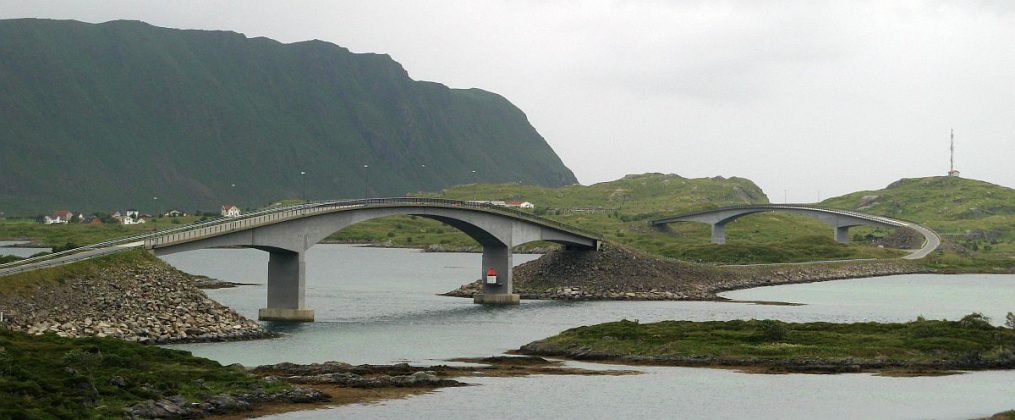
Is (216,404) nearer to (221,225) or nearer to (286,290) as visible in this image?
(221,225)

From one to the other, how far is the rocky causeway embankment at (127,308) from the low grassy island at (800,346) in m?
20.7

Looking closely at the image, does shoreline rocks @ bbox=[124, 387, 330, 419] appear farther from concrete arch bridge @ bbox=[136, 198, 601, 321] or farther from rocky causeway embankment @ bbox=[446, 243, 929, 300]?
rocky causeway embankment @ bbox=[446, 243, 929, 300]

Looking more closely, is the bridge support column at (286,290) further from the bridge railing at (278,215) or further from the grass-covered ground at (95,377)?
the grass-covered ground at (95,377)

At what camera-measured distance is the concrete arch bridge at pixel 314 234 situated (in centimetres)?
9588

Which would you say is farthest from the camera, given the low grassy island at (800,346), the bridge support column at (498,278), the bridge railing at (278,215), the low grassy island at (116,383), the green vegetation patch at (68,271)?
the bridge support column at (498,278)

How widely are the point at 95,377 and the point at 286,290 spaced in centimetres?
4944

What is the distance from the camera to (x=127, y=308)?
8094 cm

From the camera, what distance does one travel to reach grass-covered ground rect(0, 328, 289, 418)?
162ft

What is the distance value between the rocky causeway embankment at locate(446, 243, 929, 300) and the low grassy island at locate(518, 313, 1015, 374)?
52.4 meters

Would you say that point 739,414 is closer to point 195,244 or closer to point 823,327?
point 823,327

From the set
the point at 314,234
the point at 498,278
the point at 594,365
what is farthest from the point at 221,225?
the point at 498,278

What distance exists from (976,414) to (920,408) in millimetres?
3046

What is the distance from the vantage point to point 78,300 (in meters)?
78.9

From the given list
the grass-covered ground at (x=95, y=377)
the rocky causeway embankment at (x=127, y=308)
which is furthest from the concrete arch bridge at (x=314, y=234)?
the grass-covered ground at (x=95, y=377)
